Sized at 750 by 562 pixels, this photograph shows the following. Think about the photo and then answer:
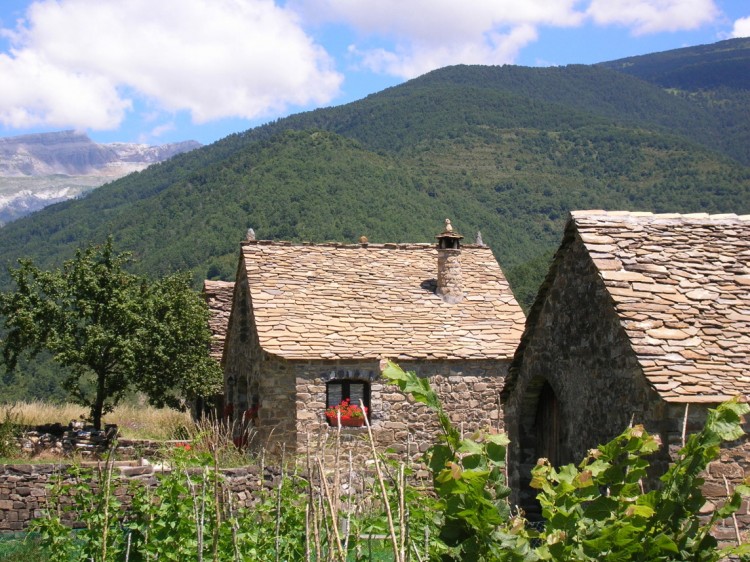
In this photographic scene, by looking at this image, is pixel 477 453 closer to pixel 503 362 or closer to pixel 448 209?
pixel 503 362

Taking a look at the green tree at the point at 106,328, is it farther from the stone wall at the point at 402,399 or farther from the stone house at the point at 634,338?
the stone house at the point at 634,338

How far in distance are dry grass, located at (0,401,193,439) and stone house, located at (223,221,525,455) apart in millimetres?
1992

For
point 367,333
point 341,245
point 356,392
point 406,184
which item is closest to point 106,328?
point 341,245

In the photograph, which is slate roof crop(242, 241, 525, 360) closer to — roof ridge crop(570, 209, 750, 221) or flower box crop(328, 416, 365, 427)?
flower box crop(328, 416, 365, 427)

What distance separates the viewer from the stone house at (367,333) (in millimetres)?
18266

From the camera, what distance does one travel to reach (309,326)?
62.3 ft

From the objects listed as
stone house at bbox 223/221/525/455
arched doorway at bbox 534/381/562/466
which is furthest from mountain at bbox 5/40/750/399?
arched doorway at bbox 534/381/562/466

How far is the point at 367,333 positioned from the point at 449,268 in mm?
3139

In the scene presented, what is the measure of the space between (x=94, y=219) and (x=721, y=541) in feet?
331

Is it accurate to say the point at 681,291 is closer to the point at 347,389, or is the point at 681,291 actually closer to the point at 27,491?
the point at 27,491

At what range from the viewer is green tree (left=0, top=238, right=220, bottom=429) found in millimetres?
21938

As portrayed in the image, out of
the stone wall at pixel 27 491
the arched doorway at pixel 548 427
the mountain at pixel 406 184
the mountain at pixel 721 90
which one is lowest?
the stone wall at pixel 27 491

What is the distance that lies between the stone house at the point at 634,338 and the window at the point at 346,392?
6584 mm

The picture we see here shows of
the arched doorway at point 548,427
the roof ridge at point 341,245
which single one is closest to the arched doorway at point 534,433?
the arched doorway at point 548,427
